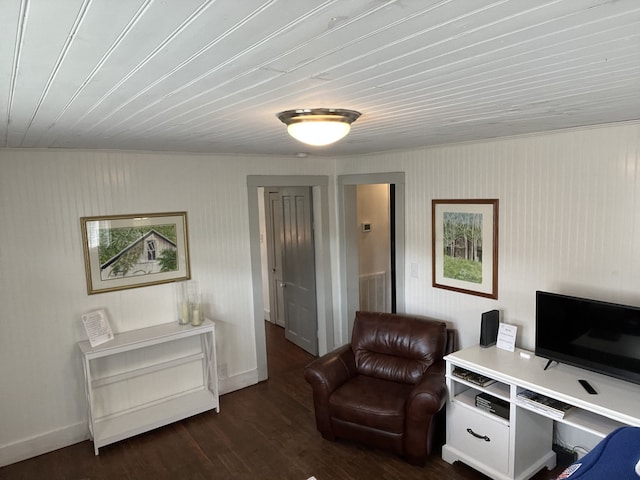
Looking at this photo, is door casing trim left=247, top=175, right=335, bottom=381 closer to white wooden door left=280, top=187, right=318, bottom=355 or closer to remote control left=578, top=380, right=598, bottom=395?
white wooden door left=280, top=187, right=318, bottom=355

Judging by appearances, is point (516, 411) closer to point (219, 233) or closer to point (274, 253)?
point (219, 233)

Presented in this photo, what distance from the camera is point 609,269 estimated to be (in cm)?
277

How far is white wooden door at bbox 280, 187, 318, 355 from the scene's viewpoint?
199 inches

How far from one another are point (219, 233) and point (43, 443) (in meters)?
2.20

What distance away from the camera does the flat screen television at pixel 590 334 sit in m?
2.48

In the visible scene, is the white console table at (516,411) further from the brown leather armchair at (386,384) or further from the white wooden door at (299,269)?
the white wooden door at (299,269)

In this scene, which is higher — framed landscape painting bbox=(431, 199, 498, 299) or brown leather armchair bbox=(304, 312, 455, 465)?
framed landscape painting bbox=(431, 199, 498, 299)

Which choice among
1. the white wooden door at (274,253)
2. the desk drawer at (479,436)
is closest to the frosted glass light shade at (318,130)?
the desk drawer at (479,436)

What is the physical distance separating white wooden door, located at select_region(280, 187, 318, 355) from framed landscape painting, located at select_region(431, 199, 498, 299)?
1617 millimetres

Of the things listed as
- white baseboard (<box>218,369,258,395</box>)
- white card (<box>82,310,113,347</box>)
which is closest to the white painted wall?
white card (<box>82,310,113,347</box>)

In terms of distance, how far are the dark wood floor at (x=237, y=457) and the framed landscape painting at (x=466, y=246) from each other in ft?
4.54

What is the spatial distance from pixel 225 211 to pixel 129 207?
874mm

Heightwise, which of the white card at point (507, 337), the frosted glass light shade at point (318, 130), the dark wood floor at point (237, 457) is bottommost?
the dark wood floor at point (237, 457)

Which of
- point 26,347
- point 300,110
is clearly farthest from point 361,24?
point 26,347
